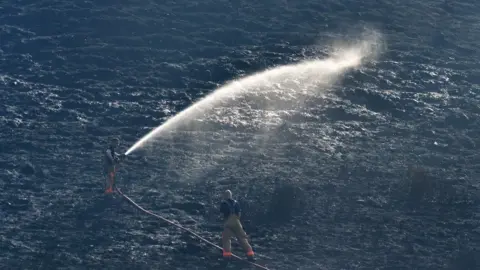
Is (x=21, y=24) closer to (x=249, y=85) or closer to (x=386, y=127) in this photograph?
(x=249, y=85)

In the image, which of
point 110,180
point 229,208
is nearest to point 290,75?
point 110,180

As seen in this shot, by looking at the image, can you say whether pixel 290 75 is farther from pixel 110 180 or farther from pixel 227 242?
pixel 227 242

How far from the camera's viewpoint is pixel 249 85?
27125 mm

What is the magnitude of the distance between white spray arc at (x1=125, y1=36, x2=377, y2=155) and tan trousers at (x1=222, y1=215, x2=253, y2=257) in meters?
7.31

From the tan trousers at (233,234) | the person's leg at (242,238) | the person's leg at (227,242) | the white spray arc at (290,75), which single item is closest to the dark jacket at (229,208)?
the tan trousers at (233,234)

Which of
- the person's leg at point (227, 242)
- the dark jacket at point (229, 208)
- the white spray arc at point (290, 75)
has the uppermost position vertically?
the white spray arc at point (290, 75)

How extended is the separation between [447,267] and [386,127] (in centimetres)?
770

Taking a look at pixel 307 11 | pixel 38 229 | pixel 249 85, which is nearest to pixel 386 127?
pixel 249 85

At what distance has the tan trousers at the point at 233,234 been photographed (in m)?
17.4

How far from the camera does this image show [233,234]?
17.6 metres

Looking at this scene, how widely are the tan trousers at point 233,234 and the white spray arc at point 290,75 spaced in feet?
24.0

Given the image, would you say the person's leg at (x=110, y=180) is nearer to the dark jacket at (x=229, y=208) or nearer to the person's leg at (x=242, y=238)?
the dark jacket at (x=229, y=208)

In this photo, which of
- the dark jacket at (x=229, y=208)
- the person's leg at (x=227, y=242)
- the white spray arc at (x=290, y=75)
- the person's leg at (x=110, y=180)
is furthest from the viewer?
the white spray arc at (x=290, y=75)

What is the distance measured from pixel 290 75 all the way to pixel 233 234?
11553 mm
